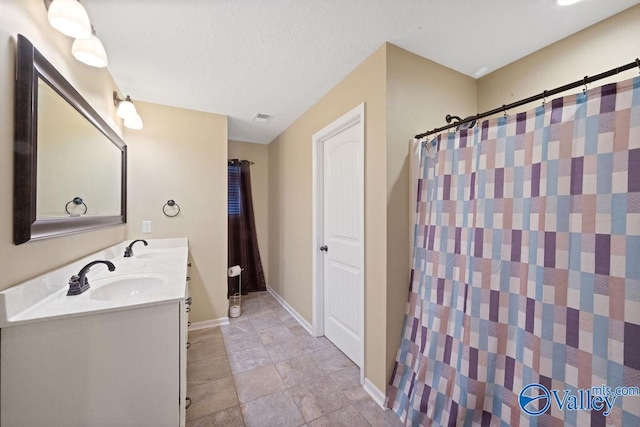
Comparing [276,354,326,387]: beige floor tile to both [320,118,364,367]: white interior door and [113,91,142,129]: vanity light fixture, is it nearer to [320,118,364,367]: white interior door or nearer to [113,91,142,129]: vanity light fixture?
[320,118,364,367]: white interior door

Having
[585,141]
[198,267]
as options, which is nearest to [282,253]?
[198,267]

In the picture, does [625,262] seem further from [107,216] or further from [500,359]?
→ [107,216]

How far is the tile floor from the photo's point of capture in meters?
1.52

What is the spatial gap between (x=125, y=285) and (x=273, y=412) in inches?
48.1

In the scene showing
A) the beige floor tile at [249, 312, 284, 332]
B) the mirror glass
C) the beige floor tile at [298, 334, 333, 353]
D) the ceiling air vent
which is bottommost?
the beige floor tile at [249, 312, 284, 332]

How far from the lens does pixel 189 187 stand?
2711mm

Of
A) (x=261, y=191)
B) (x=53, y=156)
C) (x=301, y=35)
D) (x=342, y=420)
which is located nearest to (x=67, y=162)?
(x=53, y=156)

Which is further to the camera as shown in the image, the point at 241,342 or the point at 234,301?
the point at 234,301

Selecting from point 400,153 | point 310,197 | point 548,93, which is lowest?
point 310,197

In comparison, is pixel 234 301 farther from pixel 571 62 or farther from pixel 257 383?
pixel 571 62

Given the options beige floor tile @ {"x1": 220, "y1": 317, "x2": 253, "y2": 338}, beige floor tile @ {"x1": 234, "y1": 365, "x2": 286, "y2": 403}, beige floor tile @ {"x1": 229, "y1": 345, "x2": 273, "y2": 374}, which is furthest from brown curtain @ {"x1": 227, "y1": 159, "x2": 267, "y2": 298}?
beige floor tile @ {"x1": 234, "y1": 365, "x2": 286, "y2": 403}

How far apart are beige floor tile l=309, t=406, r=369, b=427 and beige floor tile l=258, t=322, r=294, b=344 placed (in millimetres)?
1013

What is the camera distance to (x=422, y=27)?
1.49 metres

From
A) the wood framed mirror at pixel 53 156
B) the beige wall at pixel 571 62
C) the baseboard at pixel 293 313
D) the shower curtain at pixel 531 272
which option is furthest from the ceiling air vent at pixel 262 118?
the baseboard at pixel 293 313
